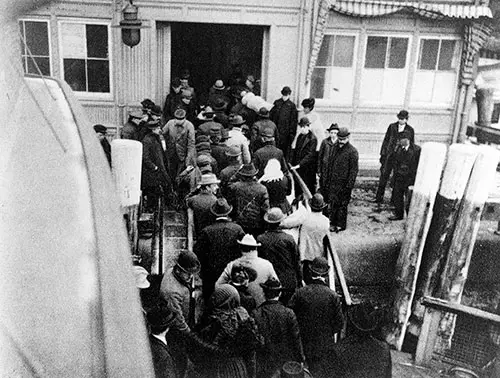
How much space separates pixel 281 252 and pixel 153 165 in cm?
254

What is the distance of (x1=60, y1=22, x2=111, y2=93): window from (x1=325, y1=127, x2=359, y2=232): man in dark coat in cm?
563

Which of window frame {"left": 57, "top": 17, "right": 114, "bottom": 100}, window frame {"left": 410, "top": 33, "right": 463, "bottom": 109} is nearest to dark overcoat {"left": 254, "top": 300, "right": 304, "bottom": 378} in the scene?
window frame {"left": 57, "top": 17, "right": 114, "bottom": 100}

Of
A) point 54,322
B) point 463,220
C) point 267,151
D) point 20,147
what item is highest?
point 20,147

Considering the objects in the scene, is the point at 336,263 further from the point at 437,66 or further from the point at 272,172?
the point at 437,66

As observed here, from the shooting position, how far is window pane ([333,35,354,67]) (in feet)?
42.3

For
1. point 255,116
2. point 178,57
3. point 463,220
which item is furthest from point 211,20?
point 463,220

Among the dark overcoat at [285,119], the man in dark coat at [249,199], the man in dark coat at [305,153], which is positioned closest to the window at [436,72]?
the dark overcoat at [285,119]

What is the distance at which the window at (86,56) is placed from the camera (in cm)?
1187

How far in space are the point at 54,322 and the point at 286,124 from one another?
9877mm

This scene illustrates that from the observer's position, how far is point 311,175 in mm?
10172

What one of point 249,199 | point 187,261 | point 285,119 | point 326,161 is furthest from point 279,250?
point 285,119

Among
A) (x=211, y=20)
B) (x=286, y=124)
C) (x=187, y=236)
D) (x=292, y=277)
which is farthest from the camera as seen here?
(x=211, y=20)

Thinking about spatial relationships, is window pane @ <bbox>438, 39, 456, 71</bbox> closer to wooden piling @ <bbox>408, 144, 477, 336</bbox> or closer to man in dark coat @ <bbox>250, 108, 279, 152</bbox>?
man in dark coat @ <bbox>250, 108, 279, 152</bbox>

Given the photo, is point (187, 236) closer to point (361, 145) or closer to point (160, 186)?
point (160, 186)
